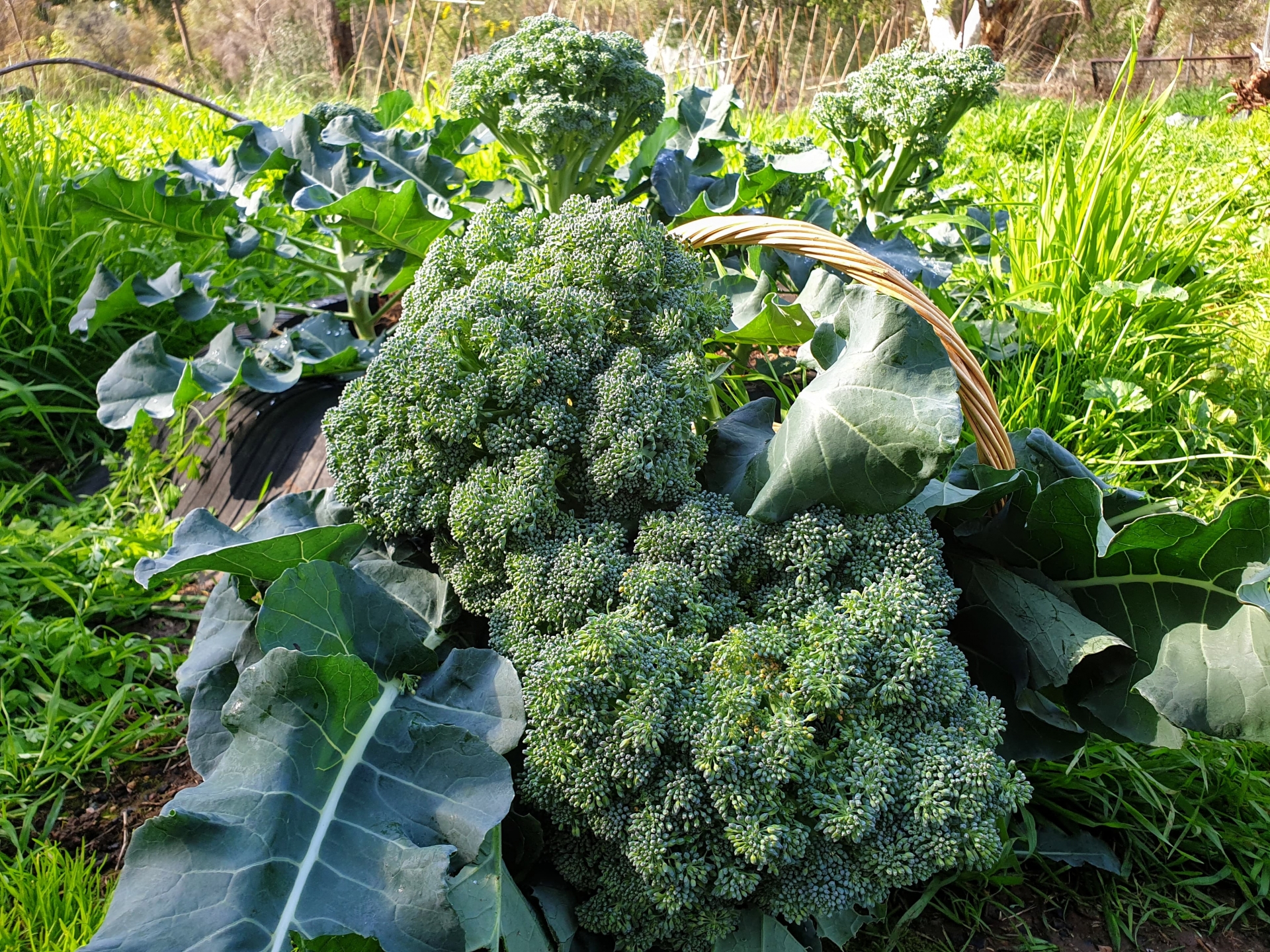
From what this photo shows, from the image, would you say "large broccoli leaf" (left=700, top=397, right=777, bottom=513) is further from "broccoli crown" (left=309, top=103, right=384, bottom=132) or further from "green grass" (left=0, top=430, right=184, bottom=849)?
"broccoli crown" (left=309, top=103, right=384, bottom=132)

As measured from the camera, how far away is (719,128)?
2.77 metres

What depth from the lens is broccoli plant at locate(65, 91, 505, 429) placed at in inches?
90.2

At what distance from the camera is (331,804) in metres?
1.07

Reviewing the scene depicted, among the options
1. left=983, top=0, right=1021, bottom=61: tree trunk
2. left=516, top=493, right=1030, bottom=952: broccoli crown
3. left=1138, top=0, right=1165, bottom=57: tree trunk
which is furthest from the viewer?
left=1138, top=0, right=1165, bottom=57: tree trunk

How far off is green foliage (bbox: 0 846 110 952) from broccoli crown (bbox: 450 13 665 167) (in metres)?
1.93

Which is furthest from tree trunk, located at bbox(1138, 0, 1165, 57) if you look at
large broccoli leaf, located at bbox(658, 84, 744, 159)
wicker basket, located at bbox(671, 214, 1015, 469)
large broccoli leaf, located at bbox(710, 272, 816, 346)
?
wicker basket, located at bbox(671, 214, 1015, 469)

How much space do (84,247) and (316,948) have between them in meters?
3.21

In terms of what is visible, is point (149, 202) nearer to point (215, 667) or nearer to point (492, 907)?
point (215, 667)

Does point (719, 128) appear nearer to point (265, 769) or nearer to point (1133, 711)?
point (1133, 711)

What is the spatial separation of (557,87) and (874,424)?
158cm

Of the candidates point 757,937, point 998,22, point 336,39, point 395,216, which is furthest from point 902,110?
point 998,22

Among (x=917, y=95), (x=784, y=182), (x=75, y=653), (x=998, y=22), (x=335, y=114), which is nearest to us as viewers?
(x=75, y=653)

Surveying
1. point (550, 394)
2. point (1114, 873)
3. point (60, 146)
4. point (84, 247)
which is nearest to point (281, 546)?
point (550, 394)

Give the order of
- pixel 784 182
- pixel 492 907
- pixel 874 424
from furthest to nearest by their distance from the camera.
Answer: pixel 784 182 < pixel 874 424 < pixel 492 907
